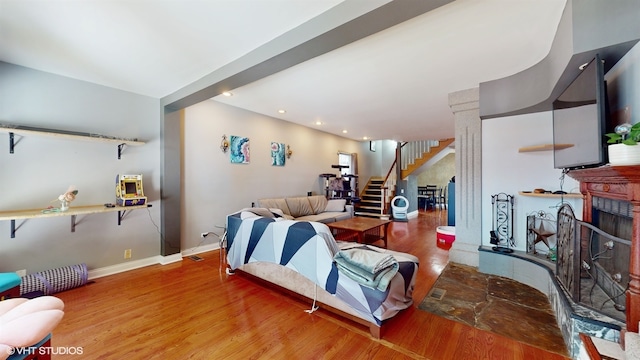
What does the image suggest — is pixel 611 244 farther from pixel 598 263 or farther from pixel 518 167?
pixel 518 167

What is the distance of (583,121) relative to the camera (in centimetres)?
188

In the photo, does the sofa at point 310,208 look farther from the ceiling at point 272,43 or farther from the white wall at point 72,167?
the ceiling at point 272,43

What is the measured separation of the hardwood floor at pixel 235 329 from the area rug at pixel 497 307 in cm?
11

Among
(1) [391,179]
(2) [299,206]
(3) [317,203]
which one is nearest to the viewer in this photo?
(2) [299,206]

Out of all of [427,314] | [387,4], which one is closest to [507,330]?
[427,314]

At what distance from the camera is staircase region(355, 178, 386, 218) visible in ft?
24.5

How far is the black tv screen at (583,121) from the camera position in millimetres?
1644

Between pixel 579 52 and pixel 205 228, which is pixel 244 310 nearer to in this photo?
pixel 205 228

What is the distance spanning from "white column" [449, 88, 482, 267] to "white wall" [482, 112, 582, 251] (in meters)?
0.08

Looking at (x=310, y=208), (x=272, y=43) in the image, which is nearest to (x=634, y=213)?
(x=272, y=43)

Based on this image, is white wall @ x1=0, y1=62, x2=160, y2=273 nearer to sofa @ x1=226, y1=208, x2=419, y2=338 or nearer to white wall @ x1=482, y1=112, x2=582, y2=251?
sofa @ x1=226, y1=208, x2=419, y2=338

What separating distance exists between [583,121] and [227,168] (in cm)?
447

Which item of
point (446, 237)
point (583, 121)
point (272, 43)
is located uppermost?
point (272, 43)

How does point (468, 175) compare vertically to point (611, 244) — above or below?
above
